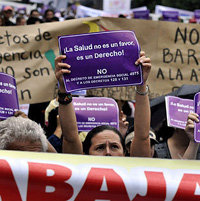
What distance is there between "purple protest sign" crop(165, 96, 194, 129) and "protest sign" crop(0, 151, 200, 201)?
194 centimetres

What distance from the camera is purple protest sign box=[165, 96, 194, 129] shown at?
4086 millimetres

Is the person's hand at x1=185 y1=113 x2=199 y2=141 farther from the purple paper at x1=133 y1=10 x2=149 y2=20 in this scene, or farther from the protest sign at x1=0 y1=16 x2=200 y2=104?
the purple paper at x1=133 y1=10 x2=149 y2=20

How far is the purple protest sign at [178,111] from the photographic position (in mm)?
4086

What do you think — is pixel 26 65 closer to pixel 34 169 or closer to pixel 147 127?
pixel 147 127

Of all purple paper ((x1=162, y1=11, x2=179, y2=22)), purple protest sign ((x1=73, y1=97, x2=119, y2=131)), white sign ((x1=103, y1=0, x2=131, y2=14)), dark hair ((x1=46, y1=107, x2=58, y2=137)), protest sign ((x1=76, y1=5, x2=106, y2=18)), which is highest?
purple protest sign ((x1=73, y1=97, x2=119, y2=131))

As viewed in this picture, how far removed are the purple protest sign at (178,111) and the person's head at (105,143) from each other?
82 cm

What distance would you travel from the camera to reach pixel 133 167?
217 centimetres

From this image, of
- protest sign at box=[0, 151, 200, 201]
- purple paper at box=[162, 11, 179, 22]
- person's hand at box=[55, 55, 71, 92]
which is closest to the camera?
protest sign at box=[0, 151, 200, 201]

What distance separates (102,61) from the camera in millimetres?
2840

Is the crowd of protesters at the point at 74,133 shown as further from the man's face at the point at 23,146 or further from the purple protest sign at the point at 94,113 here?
the purple protest sign at the point at 94,113

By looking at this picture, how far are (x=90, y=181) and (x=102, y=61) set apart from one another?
0.91m

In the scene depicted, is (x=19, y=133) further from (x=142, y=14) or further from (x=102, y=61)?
(x=142, y=14)

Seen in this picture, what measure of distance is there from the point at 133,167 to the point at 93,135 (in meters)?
1.26

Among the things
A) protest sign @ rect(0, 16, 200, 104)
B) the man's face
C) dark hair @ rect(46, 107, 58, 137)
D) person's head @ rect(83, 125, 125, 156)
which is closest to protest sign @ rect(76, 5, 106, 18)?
protest sign @ rect(0, 16, 200, 104)
